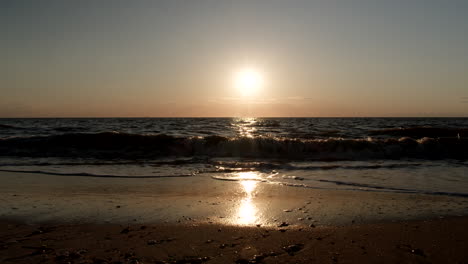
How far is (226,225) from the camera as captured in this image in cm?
442

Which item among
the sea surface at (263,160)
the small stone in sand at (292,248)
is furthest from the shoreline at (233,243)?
the sea surface at (263,160)

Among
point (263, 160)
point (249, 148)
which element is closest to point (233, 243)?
point (263, 160)

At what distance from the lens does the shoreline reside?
3.34m

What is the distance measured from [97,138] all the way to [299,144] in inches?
407

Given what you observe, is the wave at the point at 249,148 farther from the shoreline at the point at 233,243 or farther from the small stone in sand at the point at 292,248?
the small stone in sand at the point at 292,248

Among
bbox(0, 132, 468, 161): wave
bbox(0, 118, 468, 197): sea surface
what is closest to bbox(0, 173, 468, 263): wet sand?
bbox(0, 118, 468, 197): sea surface

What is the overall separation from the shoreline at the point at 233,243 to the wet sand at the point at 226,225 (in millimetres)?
11

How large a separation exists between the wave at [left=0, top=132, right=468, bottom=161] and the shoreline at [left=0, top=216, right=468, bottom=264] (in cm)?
957

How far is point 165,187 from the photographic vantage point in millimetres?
6895

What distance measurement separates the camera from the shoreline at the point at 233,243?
3.34 m

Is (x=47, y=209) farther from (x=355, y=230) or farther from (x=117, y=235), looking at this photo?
(x=355, y=230)

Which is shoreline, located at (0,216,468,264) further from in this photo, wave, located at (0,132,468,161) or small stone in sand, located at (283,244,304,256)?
wave, located at (0,132,468,161)

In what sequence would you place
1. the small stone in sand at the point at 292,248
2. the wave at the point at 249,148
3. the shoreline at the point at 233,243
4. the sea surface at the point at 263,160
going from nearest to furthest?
the shoreline at the point at 233,243, the small stone in sand at the point at 292,248, the sea surface at the point at 263,160, the wave at the point at 249,148

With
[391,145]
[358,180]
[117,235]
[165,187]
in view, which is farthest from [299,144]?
[117,235]
